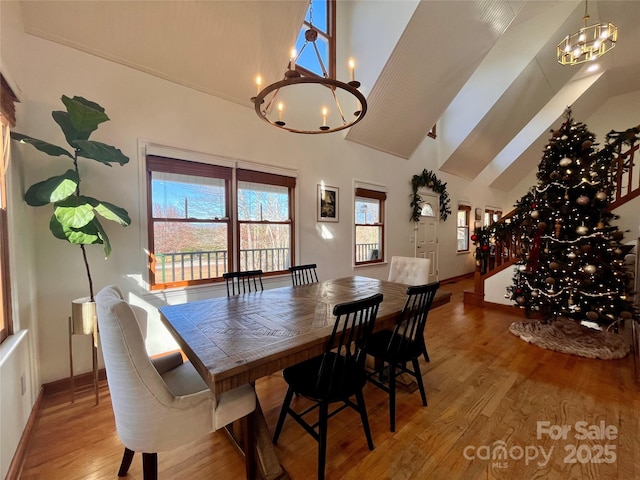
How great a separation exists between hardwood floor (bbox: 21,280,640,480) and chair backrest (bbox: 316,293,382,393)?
0.48 m

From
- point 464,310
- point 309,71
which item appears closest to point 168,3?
point 309,71

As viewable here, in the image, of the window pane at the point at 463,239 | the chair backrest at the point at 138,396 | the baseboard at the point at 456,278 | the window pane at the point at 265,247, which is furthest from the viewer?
the window pane at the point at 463,239

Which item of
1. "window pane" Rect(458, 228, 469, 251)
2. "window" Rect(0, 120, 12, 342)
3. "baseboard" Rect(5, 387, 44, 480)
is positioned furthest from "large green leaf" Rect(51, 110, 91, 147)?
"window pane" Rect(458, 228, 469, 251)

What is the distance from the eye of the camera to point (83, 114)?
71.0 inches

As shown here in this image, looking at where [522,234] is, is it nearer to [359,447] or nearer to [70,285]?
[359,447]

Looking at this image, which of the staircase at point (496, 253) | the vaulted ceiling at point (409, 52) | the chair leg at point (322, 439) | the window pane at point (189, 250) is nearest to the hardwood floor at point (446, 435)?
the chair leg at point (322, 439)

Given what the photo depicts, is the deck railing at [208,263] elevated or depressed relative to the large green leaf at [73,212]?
depressed

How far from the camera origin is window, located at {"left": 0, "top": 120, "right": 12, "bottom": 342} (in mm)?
1578

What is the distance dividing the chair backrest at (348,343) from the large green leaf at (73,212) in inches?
74.7

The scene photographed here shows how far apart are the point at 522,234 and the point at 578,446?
8.56 ft

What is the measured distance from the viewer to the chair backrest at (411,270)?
114 inches

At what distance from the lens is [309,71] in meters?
3.79

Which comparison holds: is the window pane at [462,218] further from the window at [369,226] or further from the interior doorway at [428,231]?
the window at [369,226]

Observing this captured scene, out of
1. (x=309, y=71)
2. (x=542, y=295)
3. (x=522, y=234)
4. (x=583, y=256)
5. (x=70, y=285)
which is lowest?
(x=542, y=295)
